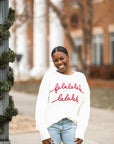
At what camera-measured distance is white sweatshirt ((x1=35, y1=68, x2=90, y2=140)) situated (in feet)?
11.4

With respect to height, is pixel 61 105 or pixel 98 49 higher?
pixel 98 49

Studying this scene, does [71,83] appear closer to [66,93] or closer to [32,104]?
[66,93]

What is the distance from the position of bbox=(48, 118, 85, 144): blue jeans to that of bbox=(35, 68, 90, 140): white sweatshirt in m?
0.04

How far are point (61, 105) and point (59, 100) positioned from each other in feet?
0.16

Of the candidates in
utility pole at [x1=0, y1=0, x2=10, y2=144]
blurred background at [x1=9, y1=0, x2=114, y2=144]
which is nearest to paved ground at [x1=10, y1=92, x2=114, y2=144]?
blurred background at [x1=9, y1=0, x2=114, y2=144]

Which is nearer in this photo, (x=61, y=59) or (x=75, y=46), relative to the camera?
(x=61, y=59)

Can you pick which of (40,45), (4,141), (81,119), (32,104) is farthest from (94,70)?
(81,119)

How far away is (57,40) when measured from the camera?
26.9m

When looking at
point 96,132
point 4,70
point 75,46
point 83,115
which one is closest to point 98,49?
point 75,46

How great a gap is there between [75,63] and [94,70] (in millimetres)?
6868

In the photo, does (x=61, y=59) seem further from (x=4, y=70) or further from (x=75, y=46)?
(x=75, y=46)

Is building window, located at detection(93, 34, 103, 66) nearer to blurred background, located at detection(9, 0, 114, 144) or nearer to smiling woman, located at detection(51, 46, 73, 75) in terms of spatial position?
blurred background, located at detection(9, 0, 114, 144)

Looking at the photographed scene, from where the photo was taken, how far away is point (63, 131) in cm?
349

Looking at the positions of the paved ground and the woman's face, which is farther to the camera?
the paved ground
